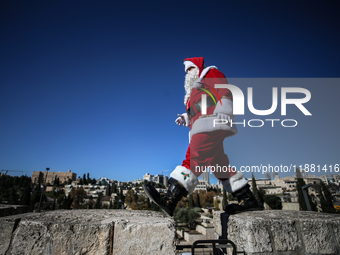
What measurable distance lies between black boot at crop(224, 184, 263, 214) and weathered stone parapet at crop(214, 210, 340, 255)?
49 centimetres

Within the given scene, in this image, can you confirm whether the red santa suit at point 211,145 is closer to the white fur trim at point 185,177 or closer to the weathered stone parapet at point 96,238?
the white fur trim at point 185,177

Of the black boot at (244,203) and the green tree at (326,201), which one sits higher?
the black boot at (244,203)

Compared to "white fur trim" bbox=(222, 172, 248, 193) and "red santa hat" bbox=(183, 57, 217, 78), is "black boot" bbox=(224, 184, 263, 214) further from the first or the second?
"red santa hat" bbox=(183, 57, 217, 78)

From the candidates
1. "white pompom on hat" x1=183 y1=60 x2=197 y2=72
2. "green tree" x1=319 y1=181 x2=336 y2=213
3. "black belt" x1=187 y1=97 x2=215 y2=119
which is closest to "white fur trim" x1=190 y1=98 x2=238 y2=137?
"black belt" x1=187 y1=97 x2=215 y2=119

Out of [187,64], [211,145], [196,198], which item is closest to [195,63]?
[187,64]

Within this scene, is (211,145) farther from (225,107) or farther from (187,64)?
(187,64)

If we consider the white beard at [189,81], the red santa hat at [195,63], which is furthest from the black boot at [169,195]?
the red santa hat at [195,63]

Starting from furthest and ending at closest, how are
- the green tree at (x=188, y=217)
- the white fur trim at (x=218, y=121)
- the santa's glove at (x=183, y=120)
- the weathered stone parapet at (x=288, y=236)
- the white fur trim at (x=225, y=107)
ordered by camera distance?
the green tree at (x=188, y=217) → the santa's glove at (x=183, y=120) → the white fur trim at (x=225, y=107) → the white fur trim at (x=218, y=121) → the weathered stone parapet at (x=288, y=236)

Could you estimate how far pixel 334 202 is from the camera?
24531 millimetres

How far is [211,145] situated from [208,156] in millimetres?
130

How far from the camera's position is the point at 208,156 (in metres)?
2.09

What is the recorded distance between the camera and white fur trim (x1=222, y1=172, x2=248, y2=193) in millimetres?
2090

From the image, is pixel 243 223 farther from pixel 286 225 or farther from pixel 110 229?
pixel 110 229

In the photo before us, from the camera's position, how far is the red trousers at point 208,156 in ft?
6.76
